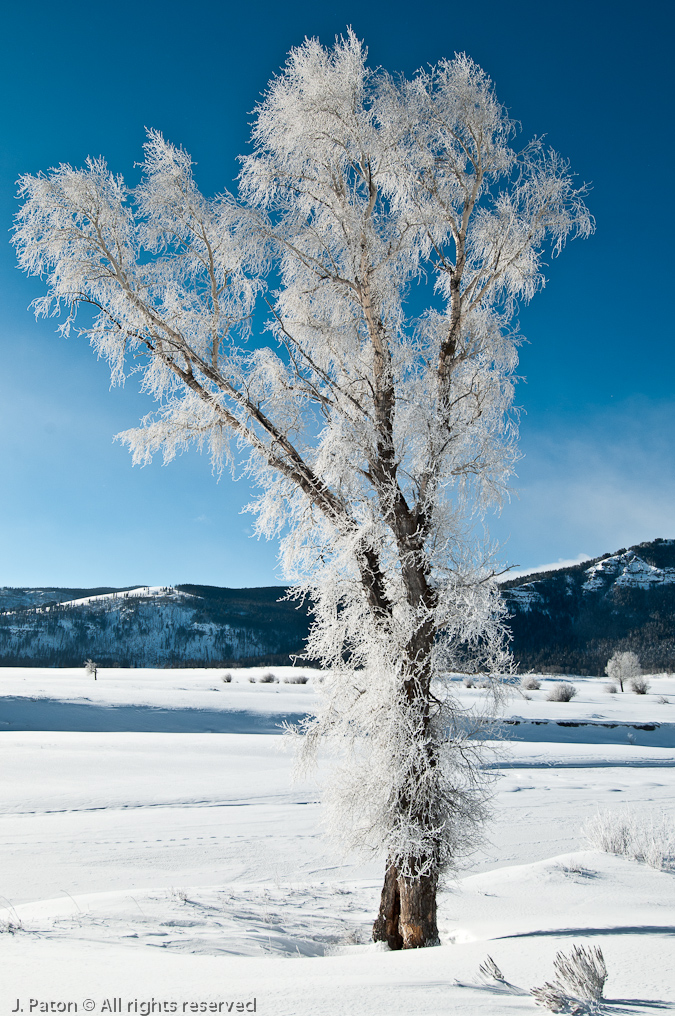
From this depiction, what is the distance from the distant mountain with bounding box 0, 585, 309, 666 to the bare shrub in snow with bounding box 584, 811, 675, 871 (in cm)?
8935

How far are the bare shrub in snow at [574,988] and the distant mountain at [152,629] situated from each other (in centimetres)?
9383

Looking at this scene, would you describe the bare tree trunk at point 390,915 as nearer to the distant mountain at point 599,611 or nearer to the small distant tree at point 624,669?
the small distant tree at point 624,669

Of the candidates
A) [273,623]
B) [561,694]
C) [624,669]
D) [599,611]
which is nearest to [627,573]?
[599,611]

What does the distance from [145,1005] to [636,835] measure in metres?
6.31

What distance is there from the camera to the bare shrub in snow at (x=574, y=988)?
220cm

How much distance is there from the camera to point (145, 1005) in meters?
2.18

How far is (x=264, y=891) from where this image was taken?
574 centimetres

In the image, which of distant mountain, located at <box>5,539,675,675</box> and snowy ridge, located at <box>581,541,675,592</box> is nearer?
distant mountain, located at <box>5,539,675,675</box>

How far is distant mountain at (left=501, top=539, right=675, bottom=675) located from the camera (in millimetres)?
78625

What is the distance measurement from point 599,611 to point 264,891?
102m

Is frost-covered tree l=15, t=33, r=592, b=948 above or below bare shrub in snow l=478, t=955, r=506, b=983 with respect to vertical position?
above

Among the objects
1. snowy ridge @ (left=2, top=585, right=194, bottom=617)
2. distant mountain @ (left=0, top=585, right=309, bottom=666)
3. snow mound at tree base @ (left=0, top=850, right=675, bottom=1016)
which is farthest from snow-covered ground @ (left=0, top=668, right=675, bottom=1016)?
snowy ridge @ (left=2, top=585, right=194, bottom=617)

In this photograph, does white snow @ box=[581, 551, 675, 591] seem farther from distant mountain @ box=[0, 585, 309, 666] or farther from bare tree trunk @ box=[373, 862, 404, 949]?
bare tree trunk @ box=[373, 862, 404, 949]

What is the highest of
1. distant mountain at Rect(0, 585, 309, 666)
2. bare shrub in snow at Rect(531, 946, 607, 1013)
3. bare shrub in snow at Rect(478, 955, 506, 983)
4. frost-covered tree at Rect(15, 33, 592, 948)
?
frost-covered tree at Rect(15, 33, 592, 948)
